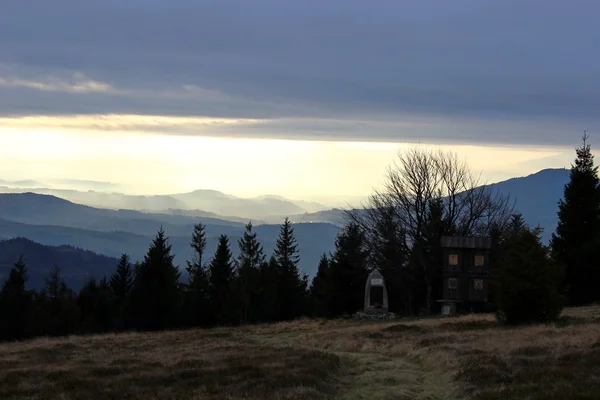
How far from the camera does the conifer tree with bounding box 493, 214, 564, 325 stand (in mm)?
28109

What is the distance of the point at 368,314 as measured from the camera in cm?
4303

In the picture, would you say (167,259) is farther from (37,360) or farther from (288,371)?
(288,371)

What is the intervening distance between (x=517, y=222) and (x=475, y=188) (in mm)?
7690

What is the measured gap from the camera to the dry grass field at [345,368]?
52.5 feet

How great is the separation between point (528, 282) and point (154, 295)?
38.2 meters

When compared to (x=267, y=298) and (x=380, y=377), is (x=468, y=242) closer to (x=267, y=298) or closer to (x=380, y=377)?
(x=380, y=377)

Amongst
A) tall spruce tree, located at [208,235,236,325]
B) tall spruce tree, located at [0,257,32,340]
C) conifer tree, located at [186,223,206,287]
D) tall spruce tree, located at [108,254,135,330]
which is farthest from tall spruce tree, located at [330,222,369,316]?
tall spruce tree, located at [0,257,32,340]

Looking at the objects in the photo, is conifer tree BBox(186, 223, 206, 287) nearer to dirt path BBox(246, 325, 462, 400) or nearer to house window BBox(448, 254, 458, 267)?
house window BBox(448, 254, 458, 267)

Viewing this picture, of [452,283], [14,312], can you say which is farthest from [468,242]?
[14,312]

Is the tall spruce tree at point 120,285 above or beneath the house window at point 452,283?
beneath

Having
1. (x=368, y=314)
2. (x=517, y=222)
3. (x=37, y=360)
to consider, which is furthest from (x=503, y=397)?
(x=517, y=222)

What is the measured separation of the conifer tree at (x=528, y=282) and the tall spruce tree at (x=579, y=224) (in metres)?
19.6

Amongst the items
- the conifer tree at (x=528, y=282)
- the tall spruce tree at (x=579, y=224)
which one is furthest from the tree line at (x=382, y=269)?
the conifer tree at (x=528, y=282)

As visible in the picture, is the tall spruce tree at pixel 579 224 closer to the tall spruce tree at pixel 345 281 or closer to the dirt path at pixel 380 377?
the tall spruce tree at pixel 345 281
